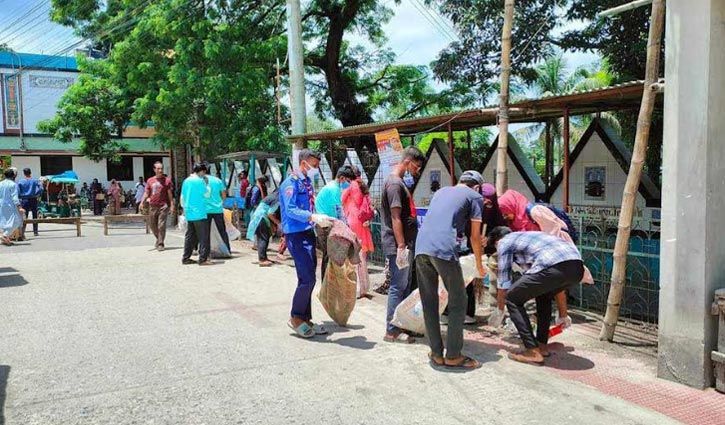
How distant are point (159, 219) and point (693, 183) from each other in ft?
32.8

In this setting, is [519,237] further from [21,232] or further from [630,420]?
[21,232]

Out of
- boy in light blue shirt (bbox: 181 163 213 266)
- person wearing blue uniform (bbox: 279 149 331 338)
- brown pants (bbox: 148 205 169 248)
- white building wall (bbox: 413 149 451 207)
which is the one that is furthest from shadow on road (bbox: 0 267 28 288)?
white building wall (bbox: 413 149 451 207)

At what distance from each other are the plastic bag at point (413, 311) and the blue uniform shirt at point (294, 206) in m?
1.18

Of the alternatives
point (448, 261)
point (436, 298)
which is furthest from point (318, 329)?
point (448, 261)

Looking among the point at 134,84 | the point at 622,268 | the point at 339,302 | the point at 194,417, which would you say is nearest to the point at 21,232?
the point at 134,84

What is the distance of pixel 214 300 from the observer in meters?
7.54

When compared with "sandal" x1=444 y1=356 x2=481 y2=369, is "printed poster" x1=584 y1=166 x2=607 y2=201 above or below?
above

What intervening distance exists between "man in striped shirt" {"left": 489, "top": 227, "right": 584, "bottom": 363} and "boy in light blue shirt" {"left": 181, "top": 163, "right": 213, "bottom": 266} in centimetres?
634

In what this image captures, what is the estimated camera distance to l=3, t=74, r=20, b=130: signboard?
99.3ft

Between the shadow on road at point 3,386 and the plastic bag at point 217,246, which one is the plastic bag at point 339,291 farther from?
the plastic bag at point 217,246

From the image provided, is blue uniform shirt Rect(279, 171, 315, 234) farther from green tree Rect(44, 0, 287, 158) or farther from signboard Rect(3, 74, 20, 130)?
signboard Rect(3, 74, 20, 130)

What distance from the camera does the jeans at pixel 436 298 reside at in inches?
192

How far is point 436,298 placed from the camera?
5031mm

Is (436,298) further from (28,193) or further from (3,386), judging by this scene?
(28,193)
